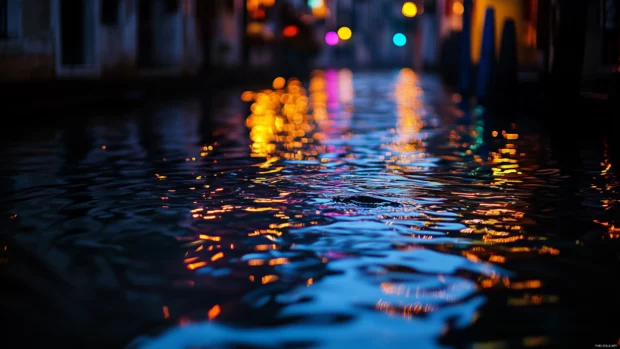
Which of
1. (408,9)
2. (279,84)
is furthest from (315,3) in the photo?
(279,84)

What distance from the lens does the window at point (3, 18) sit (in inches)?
Answer: 674

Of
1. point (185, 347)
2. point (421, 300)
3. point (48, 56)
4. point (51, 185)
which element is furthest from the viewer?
point (48, 56)

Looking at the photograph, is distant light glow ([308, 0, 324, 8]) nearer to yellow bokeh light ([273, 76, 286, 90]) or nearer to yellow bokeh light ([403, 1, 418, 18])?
yellow bokeh light ([273, 76, 286, 90])

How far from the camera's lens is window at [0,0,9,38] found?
56.2 ft

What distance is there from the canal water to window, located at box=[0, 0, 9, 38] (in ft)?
20.4

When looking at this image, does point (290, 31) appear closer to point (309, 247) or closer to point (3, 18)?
point (3, 18)

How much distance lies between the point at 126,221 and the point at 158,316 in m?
2.49

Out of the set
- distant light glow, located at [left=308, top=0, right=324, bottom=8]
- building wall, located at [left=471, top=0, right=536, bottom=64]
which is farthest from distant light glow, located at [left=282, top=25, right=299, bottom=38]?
distant light glow, located at [left=308, top=0, right=324, bottom=8]

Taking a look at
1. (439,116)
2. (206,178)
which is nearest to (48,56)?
(439,116)

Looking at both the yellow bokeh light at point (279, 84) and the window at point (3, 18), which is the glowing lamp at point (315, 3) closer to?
the yellow bokeh light at point (279, 84)

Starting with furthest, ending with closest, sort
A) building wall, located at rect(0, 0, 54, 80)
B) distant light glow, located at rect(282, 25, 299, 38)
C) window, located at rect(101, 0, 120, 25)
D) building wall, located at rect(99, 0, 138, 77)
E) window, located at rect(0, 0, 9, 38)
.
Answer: distant light glow, located at rect(282, 25, 299, 38) → window, located at rect(101, 0, 120, 25) → building wall, located at rect(99, 0, 138, 77) → window, located at rect(0, 0, 9, 38) → building wall, located at rect(0, 0, 54, 80)

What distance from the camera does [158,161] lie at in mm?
10344

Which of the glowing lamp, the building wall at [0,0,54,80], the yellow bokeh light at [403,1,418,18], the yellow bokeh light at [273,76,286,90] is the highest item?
the glowing lamp

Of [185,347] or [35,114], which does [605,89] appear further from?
[185,347]
